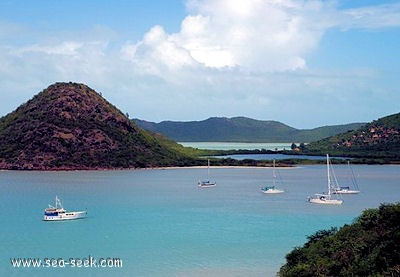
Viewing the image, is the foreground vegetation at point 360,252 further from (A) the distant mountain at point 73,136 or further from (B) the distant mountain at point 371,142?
(B) the distant mountain at point 371,142

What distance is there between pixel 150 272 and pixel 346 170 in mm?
89901

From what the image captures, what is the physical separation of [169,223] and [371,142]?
11627 cm

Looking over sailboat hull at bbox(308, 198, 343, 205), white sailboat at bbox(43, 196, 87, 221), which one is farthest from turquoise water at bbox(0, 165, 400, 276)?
sailboat hull at bbox(308, 198, 343, 205)

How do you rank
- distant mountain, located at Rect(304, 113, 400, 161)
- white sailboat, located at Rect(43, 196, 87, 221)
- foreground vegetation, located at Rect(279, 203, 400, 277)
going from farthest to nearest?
distant mountain, located at Rect(304, 113, 400, 161), white sailboat, located at Rect(43, 196, 87, 221), foreground vegetation, located at Rect(279, 203, 400, 277)

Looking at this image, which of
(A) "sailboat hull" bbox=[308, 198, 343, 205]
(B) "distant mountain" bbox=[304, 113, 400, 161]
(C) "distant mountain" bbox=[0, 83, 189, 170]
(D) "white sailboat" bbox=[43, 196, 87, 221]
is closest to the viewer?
(D) "white sailboat" bbox=[43, 196, 87, 221]

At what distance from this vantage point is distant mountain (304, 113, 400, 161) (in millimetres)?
142625

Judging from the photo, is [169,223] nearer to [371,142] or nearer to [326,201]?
[326,201]

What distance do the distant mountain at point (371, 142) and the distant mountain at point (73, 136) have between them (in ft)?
152

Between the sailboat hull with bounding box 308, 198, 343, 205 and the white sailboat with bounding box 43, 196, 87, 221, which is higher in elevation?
the white sailboat with bounding box 43, 196, 87, 221

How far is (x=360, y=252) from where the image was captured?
69.0ft

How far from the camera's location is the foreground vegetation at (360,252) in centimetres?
1898

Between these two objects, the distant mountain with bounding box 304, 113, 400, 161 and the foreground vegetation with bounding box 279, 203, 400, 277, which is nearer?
the foreground vegetation with bounding box 279, 203, 400, 277

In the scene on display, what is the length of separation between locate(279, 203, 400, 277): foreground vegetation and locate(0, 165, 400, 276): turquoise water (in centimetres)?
770

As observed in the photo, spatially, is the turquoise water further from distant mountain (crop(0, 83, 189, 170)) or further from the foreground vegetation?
distant mountain (crop(0, 83, 189, 170))
